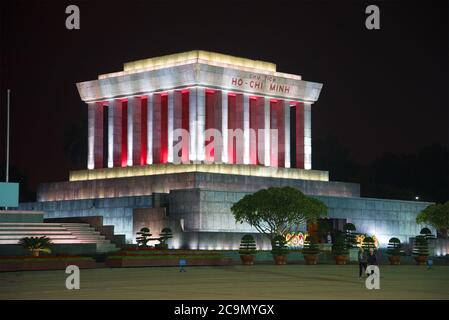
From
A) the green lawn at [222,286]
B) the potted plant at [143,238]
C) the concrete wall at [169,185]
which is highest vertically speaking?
the concrete wall at [169,185]

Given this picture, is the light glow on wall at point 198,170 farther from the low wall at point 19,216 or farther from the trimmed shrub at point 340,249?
the trimmed shrub at point 340,249

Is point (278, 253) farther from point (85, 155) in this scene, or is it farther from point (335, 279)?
point (85, 155)

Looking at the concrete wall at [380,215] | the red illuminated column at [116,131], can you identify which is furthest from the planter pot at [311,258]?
the red illuminated column at [116,131]

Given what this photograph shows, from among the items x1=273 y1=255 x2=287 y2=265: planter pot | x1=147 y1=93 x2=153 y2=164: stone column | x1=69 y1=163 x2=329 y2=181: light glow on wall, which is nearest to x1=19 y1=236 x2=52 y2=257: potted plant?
x1=273 y1=255 x2=287 y2=265: planter pot

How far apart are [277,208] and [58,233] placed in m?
14.8

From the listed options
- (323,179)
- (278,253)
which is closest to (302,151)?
(323,179)

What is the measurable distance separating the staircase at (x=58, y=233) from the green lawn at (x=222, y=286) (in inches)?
687

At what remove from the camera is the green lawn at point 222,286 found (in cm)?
3030

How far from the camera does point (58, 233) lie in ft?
219

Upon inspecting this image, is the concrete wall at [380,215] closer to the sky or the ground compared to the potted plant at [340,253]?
closer to the sky

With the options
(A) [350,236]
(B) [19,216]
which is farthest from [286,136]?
(B) [19,216]

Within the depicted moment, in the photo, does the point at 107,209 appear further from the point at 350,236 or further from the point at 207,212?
the point at 350,236

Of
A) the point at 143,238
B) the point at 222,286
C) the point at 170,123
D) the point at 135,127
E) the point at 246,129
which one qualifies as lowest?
the point at 222,286

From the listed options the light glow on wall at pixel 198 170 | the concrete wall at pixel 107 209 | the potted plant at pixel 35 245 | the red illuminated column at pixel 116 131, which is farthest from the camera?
the red illuminated column at pixel 116 131
